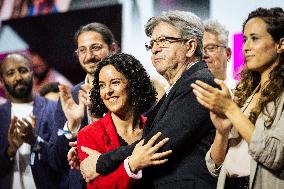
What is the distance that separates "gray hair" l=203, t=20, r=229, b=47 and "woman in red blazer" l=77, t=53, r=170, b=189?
86 centimetres

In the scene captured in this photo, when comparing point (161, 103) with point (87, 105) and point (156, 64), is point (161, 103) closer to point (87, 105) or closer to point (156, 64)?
point (156, 64)

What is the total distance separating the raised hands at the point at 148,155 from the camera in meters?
2.26

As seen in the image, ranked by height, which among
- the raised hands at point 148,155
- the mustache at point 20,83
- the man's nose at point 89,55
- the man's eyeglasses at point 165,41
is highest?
the man's eyeglasses at point 165,41

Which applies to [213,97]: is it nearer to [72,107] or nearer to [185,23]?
[185,23]

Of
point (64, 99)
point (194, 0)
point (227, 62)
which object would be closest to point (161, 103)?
point (64, 99)

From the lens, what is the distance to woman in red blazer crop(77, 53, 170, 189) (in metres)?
2.56

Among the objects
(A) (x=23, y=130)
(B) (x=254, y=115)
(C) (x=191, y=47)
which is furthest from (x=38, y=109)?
(B) (x=254, y=115)

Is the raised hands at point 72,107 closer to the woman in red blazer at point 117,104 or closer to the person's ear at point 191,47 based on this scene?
the woman in red blazer at point 117,104

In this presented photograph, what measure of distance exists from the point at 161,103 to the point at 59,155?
104cm

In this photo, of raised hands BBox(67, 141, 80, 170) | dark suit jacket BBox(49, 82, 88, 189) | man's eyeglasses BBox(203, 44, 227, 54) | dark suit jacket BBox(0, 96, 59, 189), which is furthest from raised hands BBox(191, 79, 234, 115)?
dark suit jacket BBox(0, 96, 59, 189)

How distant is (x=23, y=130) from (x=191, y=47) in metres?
1.87

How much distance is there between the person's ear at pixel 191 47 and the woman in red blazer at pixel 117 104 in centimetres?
31

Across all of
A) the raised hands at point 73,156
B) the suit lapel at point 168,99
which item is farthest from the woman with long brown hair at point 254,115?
the raised hands at point 73,156

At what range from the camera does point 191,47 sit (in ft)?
8.34
